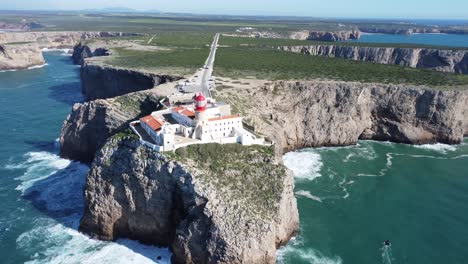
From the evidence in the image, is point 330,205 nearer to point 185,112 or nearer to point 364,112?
point 185,112

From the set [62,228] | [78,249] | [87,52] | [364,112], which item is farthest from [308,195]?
[87,52]

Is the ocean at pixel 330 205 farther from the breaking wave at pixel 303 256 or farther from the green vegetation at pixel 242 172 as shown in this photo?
the green vegetation at pixel 242 172

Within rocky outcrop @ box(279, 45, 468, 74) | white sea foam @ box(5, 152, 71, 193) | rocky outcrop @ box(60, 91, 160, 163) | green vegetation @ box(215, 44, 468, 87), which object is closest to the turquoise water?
green vegetation @ box(215, 44, 468, 87)

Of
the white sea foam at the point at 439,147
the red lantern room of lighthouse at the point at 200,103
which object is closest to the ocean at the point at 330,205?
the white sea foam at the point at 439,147

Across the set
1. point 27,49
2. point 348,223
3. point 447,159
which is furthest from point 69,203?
point 27,49

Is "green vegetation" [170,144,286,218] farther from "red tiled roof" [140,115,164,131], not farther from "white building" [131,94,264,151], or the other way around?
"red tiled roof" [140,115,164,131]

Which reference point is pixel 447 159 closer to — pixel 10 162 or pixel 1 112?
pixel 10 162
